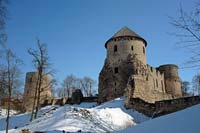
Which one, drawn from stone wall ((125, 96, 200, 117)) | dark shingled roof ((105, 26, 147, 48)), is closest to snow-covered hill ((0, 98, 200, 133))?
stone wall ((125, 96, 200, 117))

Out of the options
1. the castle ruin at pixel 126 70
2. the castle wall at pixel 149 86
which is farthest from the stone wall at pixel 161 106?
the castle ruin at pixel 126 70

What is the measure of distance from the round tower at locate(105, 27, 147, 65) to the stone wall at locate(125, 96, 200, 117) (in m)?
8.23

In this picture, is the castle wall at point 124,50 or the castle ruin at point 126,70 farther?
the castle wall at point 124,50

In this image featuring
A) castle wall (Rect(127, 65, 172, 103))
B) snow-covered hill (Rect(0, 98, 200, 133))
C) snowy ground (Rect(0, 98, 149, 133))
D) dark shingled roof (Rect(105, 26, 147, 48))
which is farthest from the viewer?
dark shingled roof (Rect(105, 26, 147, 48))

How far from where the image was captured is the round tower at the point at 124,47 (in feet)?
101

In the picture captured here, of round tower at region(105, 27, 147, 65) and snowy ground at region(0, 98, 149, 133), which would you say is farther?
round tower at region(105, 27, 147, 65)

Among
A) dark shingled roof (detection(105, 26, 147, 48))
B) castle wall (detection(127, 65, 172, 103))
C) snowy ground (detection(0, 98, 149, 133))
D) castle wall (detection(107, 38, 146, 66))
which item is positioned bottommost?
snowy ground (detection(0, 98, 149, 133))

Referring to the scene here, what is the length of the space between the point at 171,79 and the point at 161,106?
17.4m

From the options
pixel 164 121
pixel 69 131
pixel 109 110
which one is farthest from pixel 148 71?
pixel 164 121

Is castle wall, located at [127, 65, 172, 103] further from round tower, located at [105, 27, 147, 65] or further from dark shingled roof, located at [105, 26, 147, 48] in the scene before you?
dark shingled roof, located at [105, 26, 147, 48]

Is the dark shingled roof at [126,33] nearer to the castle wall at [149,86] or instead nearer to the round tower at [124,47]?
the round tower at [124,47]

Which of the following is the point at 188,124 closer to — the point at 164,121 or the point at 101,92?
the point at 164,121

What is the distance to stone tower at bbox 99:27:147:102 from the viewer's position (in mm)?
29406

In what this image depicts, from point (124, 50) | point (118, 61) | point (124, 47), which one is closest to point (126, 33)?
point (124, 47)
